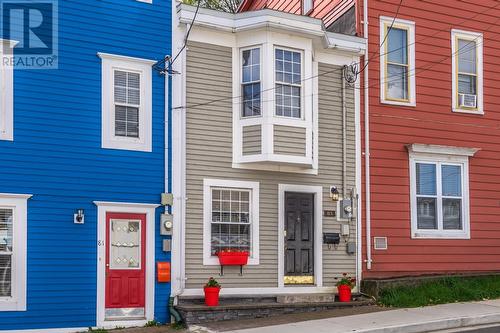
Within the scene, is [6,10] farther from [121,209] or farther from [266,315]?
[266,315]

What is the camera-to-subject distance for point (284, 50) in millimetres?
14516

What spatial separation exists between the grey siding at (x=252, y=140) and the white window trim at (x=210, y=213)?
2.30 ft

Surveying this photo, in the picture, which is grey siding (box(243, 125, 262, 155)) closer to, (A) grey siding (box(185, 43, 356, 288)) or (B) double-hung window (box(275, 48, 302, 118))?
(A) grey siding (box(185, 43, 356, 288))

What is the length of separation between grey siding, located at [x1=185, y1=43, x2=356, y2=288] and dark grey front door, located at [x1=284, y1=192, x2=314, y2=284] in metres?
0.31

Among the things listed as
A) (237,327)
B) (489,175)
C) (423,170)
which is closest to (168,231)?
(237,327)

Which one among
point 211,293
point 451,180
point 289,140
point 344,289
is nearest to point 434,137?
point 451,180

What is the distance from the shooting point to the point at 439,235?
16.1m

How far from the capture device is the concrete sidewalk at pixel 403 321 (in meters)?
12.0

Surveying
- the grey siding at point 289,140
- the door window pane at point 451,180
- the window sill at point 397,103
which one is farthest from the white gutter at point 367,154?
the door window pane at point 451,180

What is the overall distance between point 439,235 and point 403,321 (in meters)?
4.08

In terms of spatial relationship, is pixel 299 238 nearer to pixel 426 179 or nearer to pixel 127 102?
pixel 426 179

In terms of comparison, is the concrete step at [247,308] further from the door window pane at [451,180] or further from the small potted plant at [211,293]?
the door window pane at [451,180]

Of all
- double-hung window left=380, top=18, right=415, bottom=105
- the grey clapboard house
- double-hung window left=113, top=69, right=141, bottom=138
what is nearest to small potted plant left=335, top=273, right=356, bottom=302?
the grey clapboard house
